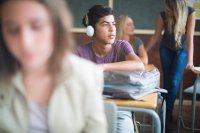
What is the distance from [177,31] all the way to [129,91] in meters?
1.77

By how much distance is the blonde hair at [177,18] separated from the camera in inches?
121

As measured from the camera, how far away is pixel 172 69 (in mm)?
3186

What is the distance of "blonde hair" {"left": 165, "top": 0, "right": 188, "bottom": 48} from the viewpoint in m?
3.07

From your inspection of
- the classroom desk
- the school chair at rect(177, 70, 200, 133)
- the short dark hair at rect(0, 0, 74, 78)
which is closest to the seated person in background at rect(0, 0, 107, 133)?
the short dark hair at rect(0, 0, 74, 78)

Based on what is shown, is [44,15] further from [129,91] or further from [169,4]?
[169,4]

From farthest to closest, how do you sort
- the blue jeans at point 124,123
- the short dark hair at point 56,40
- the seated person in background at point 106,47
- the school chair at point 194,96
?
the school chair at point 194,96 < the seated person in background at point 106,47 < the blue jeans at point 124,123 < the short dark hair at point 56,40

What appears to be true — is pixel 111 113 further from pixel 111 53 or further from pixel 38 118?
pixel 111 53

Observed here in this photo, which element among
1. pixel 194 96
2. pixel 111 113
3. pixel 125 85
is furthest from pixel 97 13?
pixel 194 96

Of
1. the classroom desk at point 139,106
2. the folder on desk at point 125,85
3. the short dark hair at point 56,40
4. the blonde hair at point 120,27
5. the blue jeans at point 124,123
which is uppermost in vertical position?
the short dark hair at point 56,40

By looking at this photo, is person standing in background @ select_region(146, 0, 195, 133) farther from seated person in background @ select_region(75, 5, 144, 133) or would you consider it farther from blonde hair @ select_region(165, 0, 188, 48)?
seated person in background @ select_region(75, 5, 144, 133)

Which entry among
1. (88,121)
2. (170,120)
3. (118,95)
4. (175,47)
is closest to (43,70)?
(88,121)

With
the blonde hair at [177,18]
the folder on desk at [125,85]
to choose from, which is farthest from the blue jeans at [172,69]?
the folder on desk at [125,85]

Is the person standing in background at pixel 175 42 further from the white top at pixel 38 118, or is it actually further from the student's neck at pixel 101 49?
the white top at pixel 38 118

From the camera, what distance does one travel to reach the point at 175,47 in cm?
318
